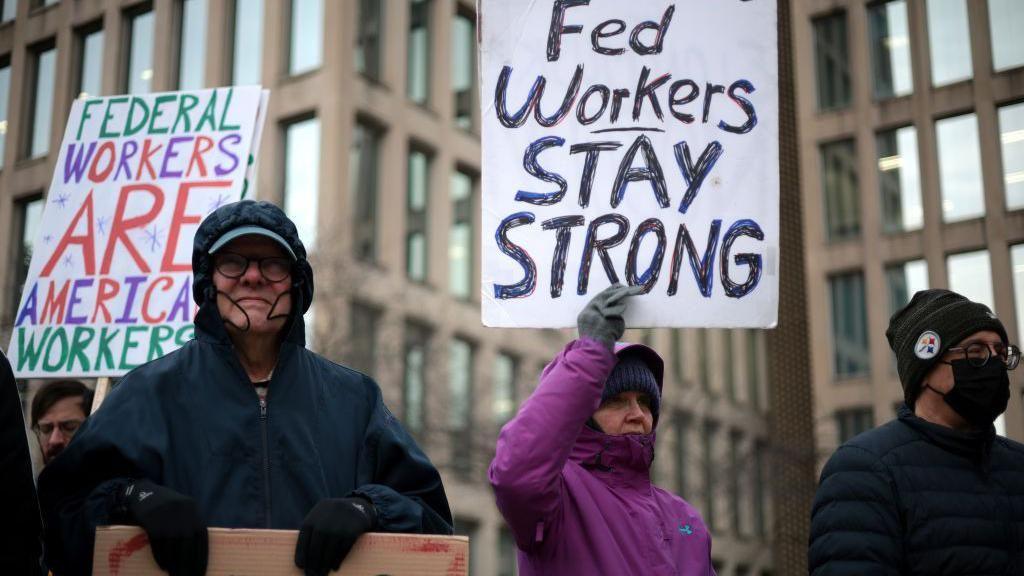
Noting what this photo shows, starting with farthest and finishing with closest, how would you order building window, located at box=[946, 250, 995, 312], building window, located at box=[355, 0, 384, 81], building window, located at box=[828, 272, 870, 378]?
building window, located at box=[828, 272, 870, 378]
building window, located at box=[355, 0, 384, 81]
building window, located at box=[946, 250, 995, 312]

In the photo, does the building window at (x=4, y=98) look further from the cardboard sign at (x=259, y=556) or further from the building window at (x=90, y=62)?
the cardboard sign at (x=259, y=556)

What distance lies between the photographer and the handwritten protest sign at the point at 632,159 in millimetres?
4285

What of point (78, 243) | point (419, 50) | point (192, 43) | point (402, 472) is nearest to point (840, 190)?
point (419, 50)

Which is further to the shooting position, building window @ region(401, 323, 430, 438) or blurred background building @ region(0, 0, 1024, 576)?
building window @ region(401, 323, 430, 438)

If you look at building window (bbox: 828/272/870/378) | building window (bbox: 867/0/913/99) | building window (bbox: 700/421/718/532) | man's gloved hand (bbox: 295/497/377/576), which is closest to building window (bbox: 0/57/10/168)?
man's gloved hand (bbox: 295/497/377/576)

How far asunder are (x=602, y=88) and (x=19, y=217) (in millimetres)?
4722

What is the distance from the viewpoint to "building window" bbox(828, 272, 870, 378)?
31.6 m

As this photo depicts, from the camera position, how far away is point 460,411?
25.7m

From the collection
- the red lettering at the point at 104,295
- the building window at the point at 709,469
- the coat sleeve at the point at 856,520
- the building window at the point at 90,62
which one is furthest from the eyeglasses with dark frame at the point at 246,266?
the building window at the point at 709,469

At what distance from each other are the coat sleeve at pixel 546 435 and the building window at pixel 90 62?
5.43 meters

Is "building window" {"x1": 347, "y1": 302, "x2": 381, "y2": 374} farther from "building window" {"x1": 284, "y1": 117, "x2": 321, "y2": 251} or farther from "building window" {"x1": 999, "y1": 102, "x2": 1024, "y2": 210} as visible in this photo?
"building window" {"x1": 999, "y1": 102, "x2": 1024, "y2": 210}

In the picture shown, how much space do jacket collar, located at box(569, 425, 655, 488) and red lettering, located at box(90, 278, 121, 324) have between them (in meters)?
2.63

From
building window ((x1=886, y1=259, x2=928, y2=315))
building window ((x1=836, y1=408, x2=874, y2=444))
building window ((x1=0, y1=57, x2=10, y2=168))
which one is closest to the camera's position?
building window ((x1=0, y1=57, x2=10, y2=168))

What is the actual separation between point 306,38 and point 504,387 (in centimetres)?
873
